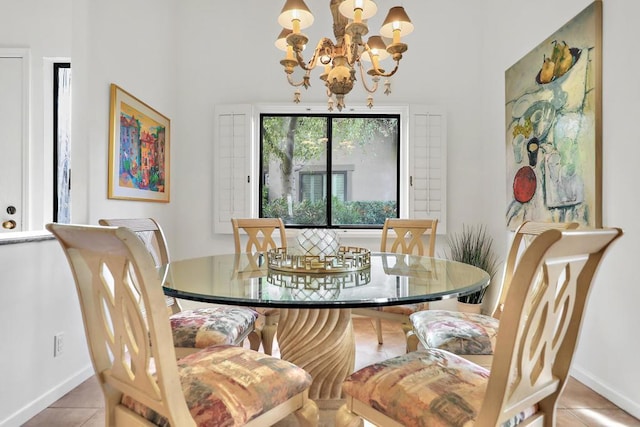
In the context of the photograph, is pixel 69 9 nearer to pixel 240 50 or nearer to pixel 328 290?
pixel 240 50

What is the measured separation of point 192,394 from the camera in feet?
3.15

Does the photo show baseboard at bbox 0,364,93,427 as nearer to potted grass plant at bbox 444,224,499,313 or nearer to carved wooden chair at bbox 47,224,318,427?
carved wooden chair at bbox 47,224,318,427

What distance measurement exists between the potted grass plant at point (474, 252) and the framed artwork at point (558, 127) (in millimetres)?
426

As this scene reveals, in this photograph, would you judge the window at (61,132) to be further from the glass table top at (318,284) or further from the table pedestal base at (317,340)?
the table pedestal base at (317,340)

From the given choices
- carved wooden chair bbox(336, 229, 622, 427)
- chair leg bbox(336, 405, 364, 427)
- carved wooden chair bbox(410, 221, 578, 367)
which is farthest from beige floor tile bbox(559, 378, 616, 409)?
chair leg bbox(336, 405, 364, 427)

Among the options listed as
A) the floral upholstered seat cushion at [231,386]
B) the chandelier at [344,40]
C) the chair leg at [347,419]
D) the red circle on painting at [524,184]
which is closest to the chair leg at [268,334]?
the floral upholstered seat cushion at [231,386]

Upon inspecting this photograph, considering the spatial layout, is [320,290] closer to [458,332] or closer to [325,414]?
[458,332]

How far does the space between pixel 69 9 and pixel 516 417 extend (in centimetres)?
310

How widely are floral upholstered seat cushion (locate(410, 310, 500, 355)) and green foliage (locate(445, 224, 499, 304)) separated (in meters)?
1.60

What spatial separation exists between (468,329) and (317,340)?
67 centimetres

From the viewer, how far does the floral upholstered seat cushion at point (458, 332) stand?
149cm

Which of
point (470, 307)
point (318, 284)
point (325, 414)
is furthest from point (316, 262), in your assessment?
point (470, 307)

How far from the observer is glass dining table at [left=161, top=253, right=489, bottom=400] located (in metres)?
1.05

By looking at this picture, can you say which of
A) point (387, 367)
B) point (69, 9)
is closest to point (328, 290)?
point (387, 367)
